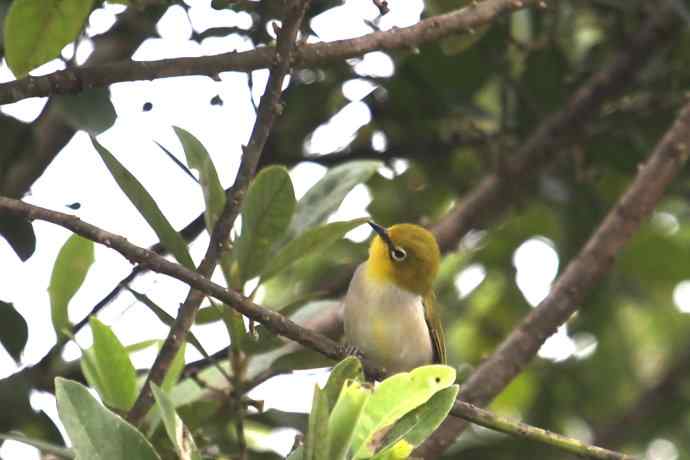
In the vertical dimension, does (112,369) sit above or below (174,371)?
above

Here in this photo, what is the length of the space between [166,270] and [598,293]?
2.73 m

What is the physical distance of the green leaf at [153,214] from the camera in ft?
9.18

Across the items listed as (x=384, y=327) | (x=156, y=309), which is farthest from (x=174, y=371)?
(x=384, y=327)

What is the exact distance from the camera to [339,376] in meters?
2.53

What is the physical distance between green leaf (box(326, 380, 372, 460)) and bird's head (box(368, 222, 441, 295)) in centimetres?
181

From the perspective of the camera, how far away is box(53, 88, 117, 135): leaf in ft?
9.89

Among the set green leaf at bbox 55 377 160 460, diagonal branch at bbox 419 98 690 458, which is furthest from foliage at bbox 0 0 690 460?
diagonal branch at bbox 419 98 690 458

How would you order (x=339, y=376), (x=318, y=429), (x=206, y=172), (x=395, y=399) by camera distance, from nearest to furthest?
(x=318, y=429), (x=395, y=399), (x=339, y=376), (x=206, y=172)

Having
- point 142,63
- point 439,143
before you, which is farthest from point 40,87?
point 439,143

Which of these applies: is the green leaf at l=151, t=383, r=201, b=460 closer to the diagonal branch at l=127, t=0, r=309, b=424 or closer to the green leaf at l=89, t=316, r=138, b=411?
the diagonal branch at l=127, t=0, r=309, b=424

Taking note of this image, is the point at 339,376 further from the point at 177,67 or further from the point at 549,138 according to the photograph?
the point at 549,138

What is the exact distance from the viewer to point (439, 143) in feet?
15.1

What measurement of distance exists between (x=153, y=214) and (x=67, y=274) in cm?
53

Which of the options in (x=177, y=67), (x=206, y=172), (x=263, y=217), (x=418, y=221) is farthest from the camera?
(x=418, y=221)
